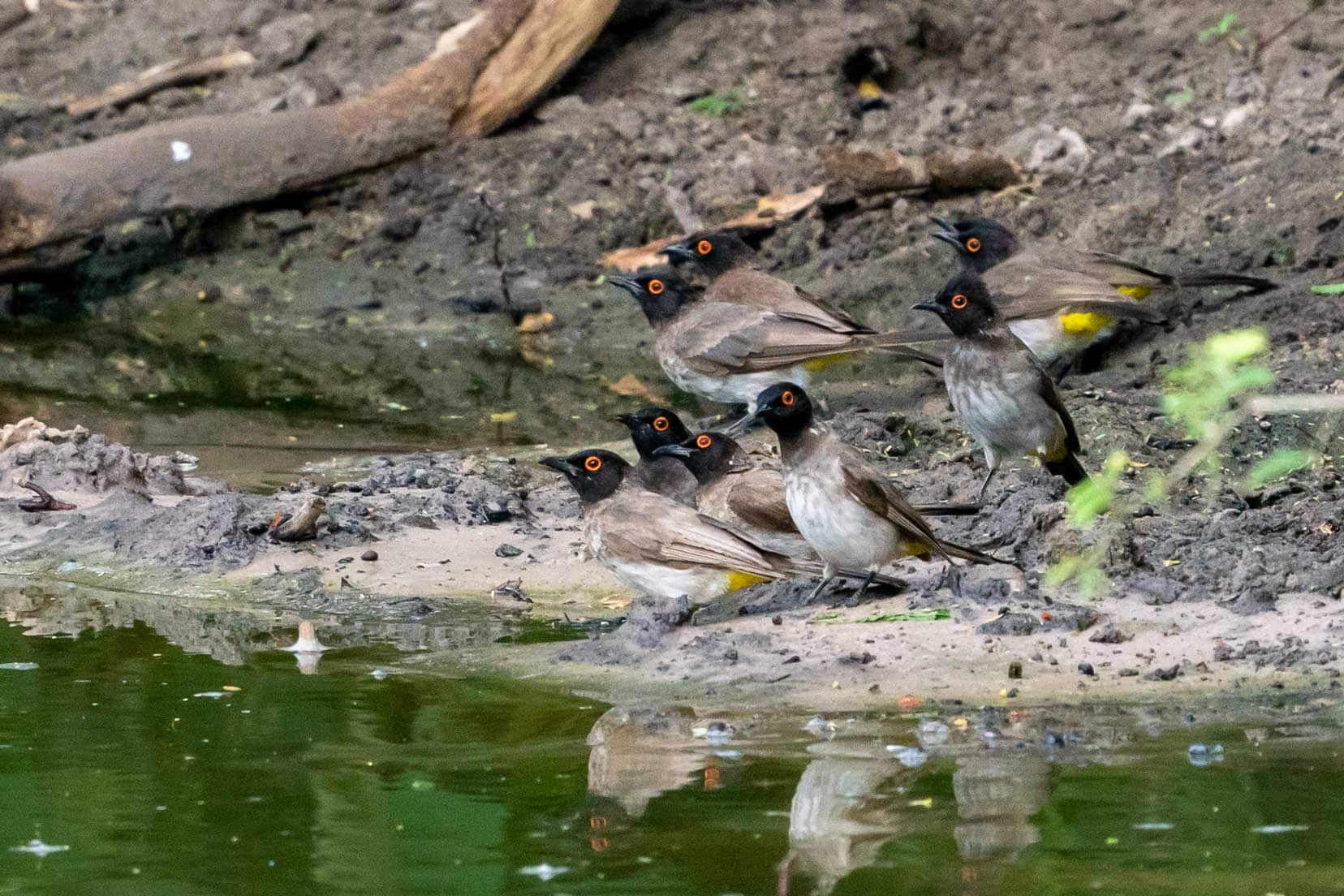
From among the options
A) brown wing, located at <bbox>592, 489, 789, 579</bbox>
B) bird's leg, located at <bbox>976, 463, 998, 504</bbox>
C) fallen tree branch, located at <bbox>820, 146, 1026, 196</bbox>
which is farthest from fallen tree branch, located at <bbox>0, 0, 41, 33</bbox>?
brown wing, located at <bbox>592, 489, 789, 579</bbox>

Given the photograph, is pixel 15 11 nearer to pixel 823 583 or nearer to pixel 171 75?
pixel 171 75

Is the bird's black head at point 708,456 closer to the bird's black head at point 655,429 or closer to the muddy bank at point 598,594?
the bird's black head at point 655,429

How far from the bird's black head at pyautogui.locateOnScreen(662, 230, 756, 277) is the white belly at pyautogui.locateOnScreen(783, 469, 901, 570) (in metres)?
5.34

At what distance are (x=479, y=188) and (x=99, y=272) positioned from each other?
3437 millimetres

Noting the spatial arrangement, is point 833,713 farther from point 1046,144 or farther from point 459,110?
point 459,110

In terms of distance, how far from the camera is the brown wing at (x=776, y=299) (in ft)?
37.9

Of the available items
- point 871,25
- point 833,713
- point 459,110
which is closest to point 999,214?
point 871,25

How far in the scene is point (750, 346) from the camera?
37.6 ft

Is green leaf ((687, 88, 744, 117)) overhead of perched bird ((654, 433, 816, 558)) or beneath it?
overhead

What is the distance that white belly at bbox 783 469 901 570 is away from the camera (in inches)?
306

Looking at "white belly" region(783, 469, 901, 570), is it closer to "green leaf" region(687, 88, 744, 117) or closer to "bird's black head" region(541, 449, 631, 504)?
"bird's black head" region(541, 449, 631, 504)

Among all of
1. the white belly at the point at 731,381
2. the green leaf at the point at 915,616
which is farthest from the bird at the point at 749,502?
the white belly at the point at 731,381

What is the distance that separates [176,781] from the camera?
588cm

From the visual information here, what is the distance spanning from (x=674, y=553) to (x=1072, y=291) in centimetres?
433
